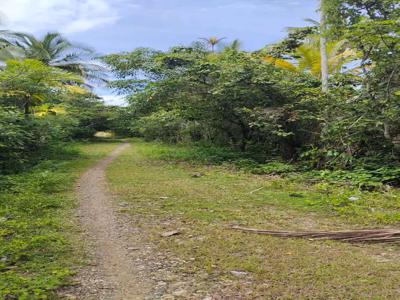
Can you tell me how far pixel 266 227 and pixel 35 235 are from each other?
3.04 metres

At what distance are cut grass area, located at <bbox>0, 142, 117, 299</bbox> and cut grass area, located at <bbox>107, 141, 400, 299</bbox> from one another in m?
1.07

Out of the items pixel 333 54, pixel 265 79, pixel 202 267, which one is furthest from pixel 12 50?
pixel 202 267

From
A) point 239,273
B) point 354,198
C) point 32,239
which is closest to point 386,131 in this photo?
point 354,198

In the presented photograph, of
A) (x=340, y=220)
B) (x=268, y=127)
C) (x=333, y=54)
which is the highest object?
(x=333, y=54)

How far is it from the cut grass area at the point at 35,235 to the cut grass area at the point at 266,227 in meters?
1.07

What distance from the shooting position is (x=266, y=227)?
229 inches

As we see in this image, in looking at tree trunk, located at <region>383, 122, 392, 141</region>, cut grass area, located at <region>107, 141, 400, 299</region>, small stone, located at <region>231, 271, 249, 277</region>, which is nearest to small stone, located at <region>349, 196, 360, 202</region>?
cut grass area, located at <region>107, 141, 400, 299</region>

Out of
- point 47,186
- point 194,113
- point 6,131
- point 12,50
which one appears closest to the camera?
point 47,186

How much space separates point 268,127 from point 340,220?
6.75 m

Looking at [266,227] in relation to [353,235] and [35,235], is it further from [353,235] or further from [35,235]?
[35,235]

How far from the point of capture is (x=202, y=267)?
14.0 feet

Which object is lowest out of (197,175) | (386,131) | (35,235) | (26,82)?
(197,175)

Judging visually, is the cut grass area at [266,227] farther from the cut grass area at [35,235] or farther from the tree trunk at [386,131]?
the tree trunk at [386,131]

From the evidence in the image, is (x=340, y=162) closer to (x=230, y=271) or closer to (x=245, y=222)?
(x=245, y=222)
